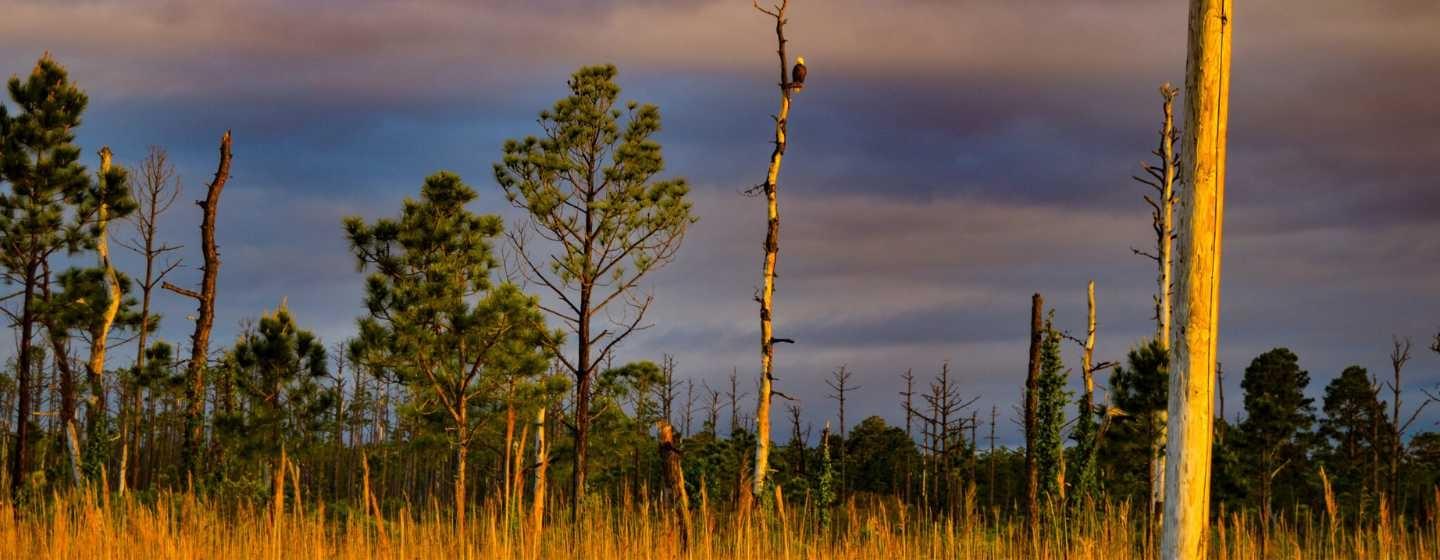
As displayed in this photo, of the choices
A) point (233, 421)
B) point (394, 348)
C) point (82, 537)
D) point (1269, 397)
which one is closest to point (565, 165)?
point (394, 348)

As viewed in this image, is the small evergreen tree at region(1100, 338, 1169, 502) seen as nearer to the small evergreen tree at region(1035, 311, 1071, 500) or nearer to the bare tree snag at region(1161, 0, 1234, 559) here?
the small evergreen tree at region(1035, 311, 1071, 500)

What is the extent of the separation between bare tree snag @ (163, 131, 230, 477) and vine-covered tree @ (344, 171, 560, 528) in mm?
3592

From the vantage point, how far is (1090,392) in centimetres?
2238

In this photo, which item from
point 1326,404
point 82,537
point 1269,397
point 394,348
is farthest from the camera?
point 1326,404

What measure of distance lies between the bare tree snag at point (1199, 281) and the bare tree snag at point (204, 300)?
1696 centimetres

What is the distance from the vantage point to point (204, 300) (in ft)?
61.9

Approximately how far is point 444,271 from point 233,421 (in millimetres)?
4477

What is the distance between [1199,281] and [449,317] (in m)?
18.6

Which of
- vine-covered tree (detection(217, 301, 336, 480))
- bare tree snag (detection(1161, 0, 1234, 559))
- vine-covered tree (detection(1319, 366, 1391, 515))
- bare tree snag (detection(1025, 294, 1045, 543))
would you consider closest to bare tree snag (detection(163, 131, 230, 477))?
vine-covered tree (detection(217, 301, 336, 480))

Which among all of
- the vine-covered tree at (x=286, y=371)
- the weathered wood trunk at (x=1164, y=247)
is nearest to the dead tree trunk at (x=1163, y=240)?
the weathered wood trunk at (x=1164, y=247)

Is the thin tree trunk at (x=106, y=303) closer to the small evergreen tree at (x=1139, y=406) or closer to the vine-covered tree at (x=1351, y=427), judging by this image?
the small evergreen tree at (x=1139, y=406)

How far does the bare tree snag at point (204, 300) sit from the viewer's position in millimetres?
18781

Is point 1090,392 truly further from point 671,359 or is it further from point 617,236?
point 671,359

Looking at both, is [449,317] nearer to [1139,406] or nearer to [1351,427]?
[1139,406]
